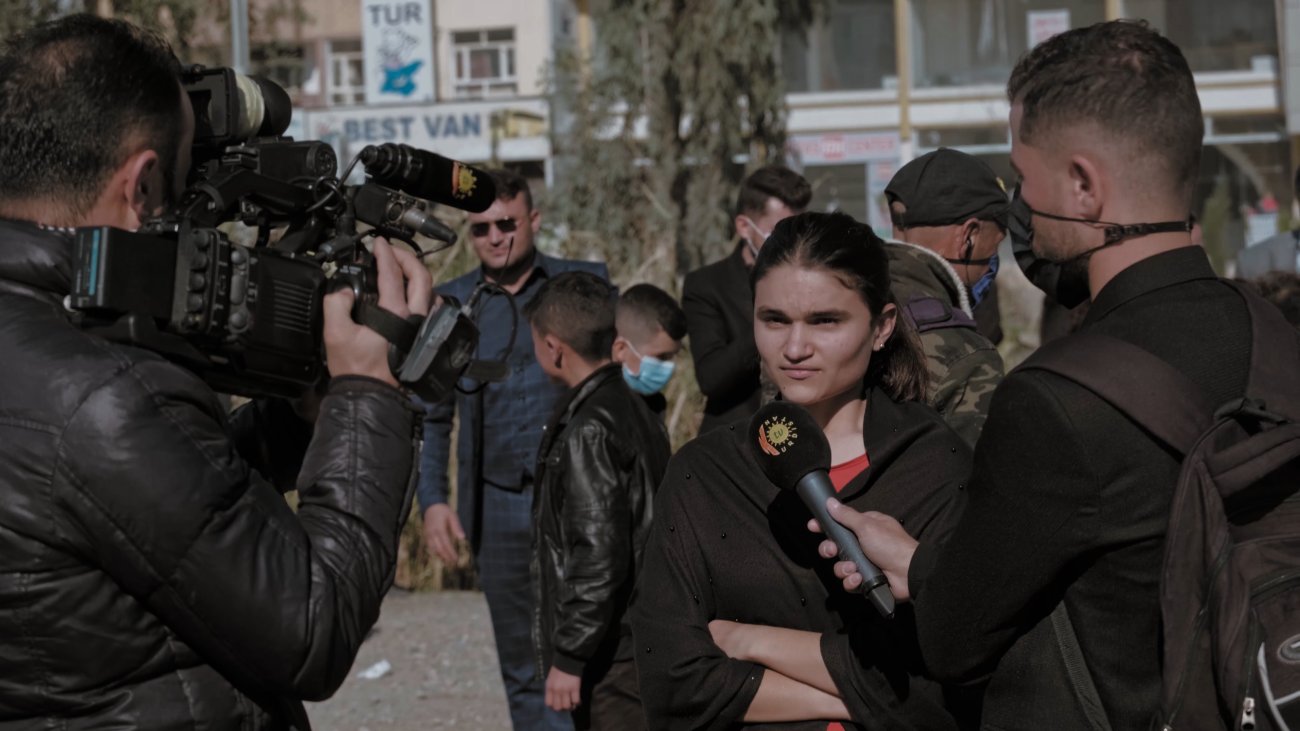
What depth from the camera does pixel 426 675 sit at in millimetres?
8445

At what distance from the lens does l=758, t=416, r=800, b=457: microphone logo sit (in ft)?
9.83

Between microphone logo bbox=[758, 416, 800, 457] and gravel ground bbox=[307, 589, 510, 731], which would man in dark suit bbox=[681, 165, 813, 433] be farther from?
microphone logo bbox=[758, 416, 800, 457]

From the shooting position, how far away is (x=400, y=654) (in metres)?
8.77

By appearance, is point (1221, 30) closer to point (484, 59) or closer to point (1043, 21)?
point (1043, 21)

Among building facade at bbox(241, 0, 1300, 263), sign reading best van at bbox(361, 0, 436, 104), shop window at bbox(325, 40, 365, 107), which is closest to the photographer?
building facade at bbox(241, 0, 1300, 263)

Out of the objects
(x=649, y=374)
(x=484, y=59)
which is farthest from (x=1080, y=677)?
(x=484, y=59)

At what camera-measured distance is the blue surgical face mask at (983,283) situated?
4.74 metres

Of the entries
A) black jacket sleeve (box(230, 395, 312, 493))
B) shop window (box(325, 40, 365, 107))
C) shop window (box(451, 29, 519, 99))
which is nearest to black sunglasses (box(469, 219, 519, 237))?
black jacket sleeve (box(230, 395, 312, 493))

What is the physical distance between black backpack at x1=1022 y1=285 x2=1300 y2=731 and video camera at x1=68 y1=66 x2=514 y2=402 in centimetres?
113

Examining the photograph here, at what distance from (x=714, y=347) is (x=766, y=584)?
337cm

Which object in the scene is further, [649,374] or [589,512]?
[649,374]

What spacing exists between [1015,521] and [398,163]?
130 centimetres

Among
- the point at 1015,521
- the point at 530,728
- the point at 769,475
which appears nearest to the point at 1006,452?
the point at 1015,521

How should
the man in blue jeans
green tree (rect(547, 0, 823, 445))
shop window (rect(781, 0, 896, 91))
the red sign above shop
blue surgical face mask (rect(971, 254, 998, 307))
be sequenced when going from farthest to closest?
shop window (rect(781, 0, 896, 91)) → the red sign above shop → green tree (rect(547, 0, 823, 445)) → the man in blue jeans → blue surgical face mask (rect(971, 254, 998, 307))
